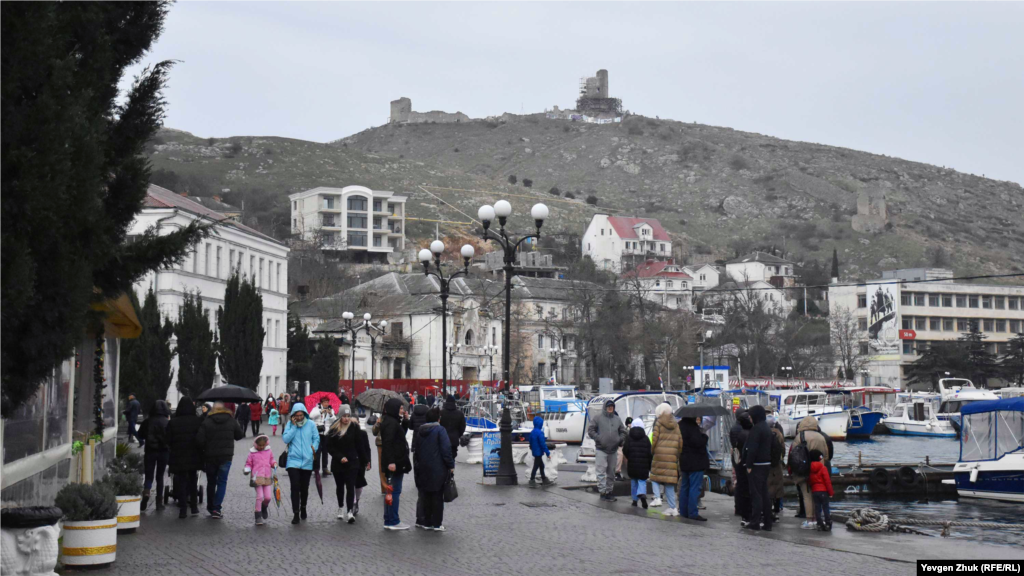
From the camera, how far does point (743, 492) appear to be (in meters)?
17.1

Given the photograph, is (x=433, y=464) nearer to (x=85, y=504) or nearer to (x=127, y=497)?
(x=127, y=497)

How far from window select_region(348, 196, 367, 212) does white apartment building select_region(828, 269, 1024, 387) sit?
56452 mm

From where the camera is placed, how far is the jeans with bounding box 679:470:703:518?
16812 mm

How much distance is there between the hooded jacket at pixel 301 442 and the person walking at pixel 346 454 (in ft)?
0.88

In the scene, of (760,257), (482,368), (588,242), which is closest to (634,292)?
(482,368)

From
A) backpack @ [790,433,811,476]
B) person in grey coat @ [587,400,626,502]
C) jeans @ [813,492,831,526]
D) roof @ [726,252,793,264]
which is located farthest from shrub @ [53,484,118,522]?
roof @ [726,252,793,264]

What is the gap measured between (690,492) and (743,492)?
2.98 ft

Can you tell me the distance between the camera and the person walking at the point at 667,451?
16719 millimetres

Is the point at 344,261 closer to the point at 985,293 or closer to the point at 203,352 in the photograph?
the point at 985,293

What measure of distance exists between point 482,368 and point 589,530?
250 feet

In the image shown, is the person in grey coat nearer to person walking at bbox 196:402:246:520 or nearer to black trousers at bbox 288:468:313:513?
black trousers at bbox 288:468:313:513

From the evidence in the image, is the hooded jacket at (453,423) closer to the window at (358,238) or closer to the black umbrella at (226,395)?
the black umbrella at (226,395)

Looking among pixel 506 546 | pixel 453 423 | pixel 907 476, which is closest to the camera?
pixel 506 546

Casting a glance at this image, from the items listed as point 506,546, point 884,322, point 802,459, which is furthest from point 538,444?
point 884,322
